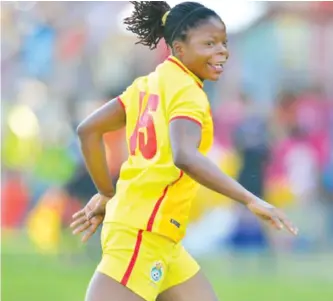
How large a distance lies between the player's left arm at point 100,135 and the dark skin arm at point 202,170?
2.09 feet

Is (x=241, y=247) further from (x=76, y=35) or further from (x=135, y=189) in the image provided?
(x=135, y=189)

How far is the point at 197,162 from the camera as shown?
520 cm

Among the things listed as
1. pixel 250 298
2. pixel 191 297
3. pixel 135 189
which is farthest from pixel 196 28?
pixel 250 298

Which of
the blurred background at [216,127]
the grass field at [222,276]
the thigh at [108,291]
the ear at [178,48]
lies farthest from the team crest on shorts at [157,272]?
the blurred background at [216,127]

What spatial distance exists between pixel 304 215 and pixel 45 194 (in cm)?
315

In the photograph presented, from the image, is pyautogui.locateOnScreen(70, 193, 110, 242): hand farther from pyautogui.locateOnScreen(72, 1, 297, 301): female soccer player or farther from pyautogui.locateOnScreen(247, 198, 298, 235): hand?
pyautogui.locateOnScreen(247, 198, 298, 235): hand

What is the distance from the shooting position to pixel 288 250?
48.3 ft

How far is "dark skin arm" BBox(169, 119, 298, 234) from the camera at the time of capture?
201 inches

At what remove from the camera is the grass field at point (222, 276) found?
1108 centimetres

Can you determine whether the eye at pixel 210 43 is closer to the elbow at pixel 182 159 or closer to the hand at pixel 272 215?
the elbow at pixel 182 159

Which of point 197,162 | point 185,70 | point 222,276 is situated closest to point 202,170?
point 197,162

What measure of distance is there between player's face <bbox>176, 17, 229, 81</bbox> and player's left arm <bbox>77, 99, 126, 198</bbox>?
450 millimetres

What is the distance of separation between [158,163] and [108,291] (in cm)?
60

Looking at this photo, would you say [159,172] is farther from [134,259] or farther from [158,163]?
[134,259]
